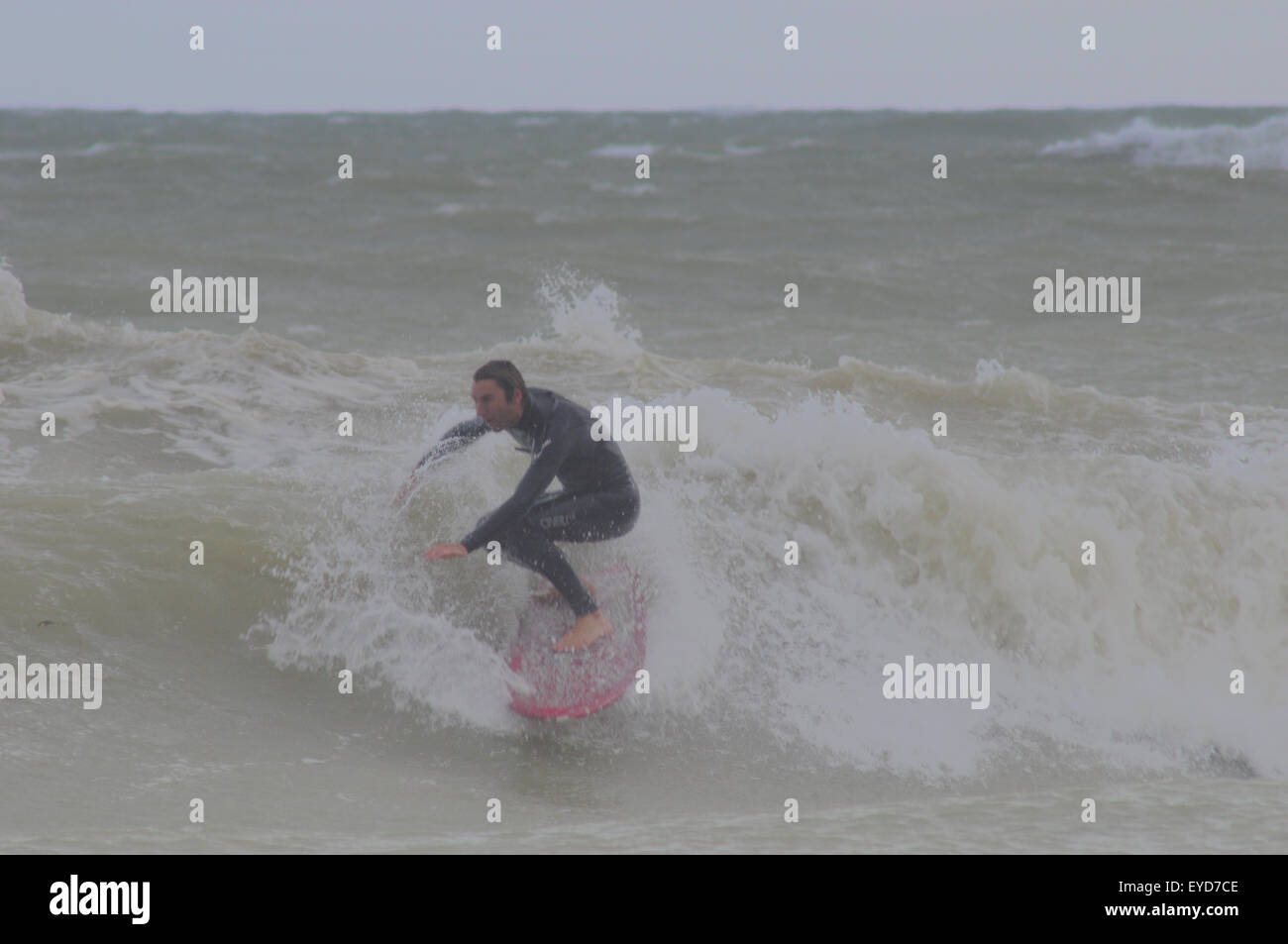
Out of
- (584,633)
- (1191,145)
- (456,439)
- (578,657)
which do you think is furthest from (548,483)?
(1191,145)

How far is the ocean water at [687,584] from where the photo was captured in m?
5.75

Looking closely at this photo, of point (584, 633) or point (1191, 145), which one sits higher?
point (1191, 145)

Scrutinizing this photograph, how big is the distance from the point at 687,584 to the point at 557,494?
1189mm

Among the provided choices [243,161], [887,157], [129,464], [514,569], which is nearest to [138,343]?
[129,464]

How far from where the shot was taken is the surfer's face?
608 centimetres

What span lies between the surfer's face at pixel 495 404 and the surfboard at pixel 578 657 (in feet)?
3.95

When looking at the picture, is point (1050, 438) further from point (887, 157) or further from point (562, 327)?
point (887, 157)

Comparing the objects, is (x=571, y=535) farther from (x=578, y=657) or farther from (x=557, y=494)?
(x=578, y=657)

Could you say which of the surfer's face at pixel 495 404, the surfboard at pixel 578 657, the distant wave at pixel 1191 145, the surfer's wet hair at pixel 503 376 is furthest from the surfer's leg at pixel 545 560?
the distant wave at pixel 1191 145

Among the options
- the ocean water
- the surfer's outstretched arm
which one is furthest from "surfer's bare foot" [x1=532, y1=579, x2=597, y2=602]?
the surfer's outstretched arm

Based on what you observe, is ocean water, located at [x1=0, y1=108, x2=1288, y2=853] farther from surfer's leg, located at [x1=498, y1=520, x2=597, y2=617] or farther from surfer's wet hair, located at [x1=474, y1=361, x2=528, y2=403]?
surfer's wet hair, located at [x1=474, y1=361, x2=528, y2=403]

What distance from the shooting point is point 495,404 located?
610cm

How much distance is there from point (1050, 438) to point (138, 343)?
8912 mm

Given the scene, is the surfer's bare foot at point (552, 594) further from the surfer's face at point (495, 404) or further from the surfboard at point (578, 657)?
the surfer's face at point (495, 404)
